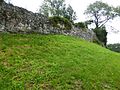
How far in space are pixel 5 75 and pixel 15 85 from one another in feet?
2.76

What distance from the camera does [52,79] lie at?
946 cm

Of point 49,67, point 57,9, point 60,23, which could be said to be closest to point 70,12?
point 57,9

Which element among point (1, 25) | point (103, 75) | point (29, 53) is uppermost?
point (1, 25)

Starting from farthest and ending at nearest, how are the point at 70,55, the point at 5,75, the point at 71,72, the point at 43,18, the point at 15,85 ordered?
the point at 43,18
the point at 70,55
the point at 71,72
the point at 5,75
the point at 15,85

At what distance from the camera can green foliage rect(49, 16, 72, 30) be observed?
1811 centimetres

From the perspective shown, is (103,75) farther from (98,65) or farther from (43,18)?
(43,18)

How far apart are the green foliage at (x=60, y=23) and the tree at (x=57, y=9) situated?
64.0 ft

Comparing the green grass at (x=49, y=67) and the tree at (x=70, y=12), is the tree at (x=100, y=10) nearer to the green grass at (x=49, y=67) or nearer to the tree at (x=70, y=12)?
the tree at (x=70, y=12)

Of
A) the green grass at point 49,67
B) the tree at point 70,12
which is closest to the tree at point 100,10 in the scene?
the tree at point 70,12

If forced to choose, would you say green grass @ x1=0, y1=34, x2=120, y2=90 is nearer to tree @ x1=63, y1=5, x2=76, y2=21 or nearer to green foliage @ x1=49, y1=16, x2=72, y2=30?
green foliage @ x1=49, y1=16, x2=72, y2=30

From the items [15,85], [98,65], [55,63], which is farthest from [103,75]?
[15,85]

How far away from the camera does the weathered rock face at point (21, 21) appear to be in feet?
46.1

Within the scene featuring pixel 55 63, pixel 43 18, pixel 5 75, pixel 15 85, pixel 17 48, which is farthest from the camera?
pixel 43 18

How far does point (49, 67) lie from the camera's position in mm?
10547
